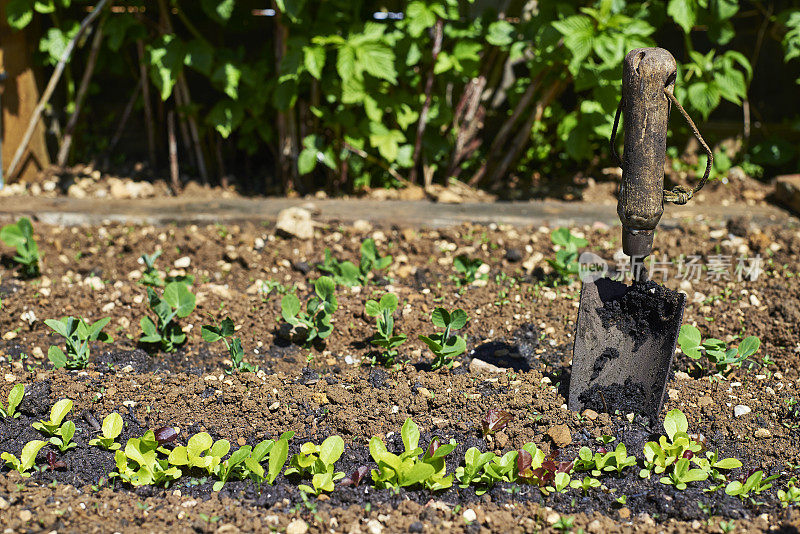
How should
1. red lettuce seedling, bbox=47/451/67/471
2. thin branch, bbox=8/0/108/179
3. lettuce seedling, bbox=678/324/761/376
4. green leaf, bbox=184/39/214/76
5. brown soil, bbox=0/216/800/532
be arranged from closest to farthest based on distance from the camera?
brown soil, bbox=0/216/800/532
red lettuce seedling, bbox=47/451/67/471
lettuce seedling, bbox=678/324/761/376
green leaf, bbox=184/39/214/76
thin branch, bbox=8/0/108/179

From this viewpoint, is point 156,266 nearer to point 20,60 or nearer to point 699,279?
point 20,60

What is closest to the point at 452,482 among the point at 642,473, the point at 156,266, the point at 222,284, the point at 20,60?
the point at 642,473

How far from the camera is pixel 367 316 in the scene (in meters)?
2.59

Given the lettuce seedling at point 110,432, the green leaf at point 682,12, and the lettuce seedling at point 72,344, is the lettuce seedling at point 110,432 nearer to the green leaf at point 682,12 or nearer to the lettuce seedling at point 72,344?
the lettuce seedling at point 72,344

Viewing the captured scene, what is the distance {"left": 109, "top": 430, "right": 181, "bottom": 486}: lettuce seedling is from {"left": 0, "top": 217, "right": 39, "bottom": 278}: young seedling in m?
1.38

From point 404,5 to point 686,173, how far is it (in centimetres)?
183

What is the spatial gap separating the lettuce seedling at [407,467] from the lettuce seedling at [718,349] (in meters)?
0.85

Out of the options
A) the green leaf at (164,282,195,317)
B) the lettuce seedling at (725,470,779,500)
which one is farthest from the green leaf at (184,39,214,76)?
the lettuce seedling at (725,470,779,500)

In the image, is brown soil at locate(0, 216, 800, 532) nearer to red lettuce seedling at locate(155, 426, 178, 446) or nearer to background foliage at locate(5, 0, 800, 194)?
red lettuce seedling at locate(155, 426, 178, 446)

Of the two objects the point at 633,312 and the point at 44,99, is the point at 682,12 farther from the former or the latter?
the point at 44,99

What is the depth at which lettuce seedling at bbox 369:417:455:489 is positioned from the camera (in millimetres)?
1750

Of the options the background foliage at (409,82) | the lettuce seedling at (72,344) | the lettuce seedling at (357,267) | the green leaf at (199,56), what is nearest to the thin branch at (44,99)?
the background foliage at (409,82)

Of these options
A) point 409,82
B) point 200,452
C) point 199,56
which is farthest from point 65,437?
point 409,82

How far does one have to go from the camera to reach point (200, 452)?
1866 millimetres
